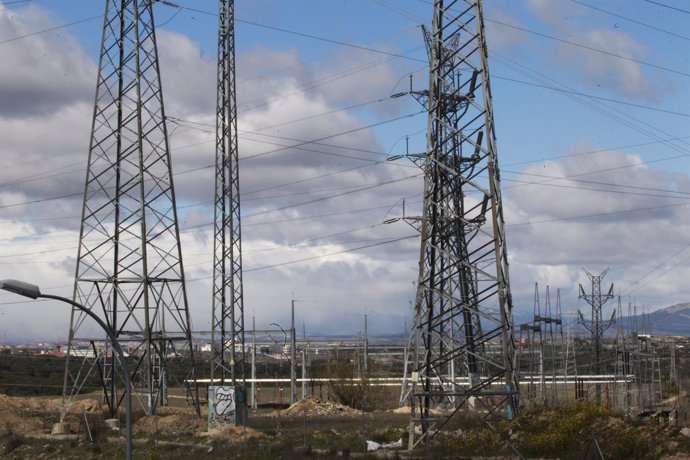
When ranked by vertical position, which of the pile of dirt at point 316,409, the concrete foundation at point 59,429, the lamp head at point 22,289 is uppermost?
the lamp head at point 22,289

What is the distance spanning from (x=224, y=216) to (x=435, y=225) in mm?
17696

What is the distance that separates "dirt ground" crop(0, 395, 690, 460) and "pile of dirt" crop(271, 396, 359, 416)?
2.4 inches

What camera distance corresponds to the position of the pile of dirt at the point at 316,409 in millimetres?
54312

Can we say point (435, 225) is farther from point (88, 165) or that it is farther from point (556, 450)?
point (88, 165)

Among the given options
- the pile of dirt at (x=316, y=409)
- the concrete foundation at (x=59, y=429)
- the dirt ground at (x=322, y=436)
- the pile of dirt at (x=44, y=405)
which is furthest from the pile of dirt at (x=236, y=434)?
the pile of dirt at (x=316, y=409)

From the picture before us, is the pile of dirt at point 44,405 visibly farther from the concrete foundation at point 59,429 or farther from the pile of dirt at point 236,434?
the pile of dirt at point 236,434

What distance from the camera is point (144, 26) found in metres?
41.3

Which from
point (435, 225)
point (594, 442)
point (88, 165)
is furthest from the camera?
point (88, 165)

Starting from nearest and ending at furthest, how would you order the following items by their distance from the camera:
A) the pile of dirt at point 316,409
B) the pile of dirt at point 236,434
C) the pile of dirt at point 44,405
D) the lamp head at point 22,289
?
the lamp head at point 22,289
the pile of dirt at point 236,434
the pile of dirt at point 44,405
the pile of dirt at point 316,409

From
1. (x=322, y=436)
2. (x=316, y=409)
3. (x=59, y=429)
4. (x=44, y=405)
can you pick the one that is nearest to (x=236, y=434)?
(x=322, y=436)

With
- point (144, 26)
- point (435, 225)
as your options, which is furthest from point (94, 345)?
point (435, 225)

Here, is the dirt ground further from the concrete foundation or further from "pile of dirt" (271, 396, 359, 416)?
the concrete foundation

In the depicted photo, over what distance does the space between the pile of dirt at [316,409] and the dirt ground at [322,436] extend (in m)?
0.06

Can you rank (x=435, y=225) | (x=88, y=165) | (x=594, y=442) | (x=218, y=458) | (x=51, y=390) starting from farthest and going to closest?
(x=51, y=390) < (x=88, y=165) < (x=218, y=458) < (x=435, y=225) < (x=594, y=442)
